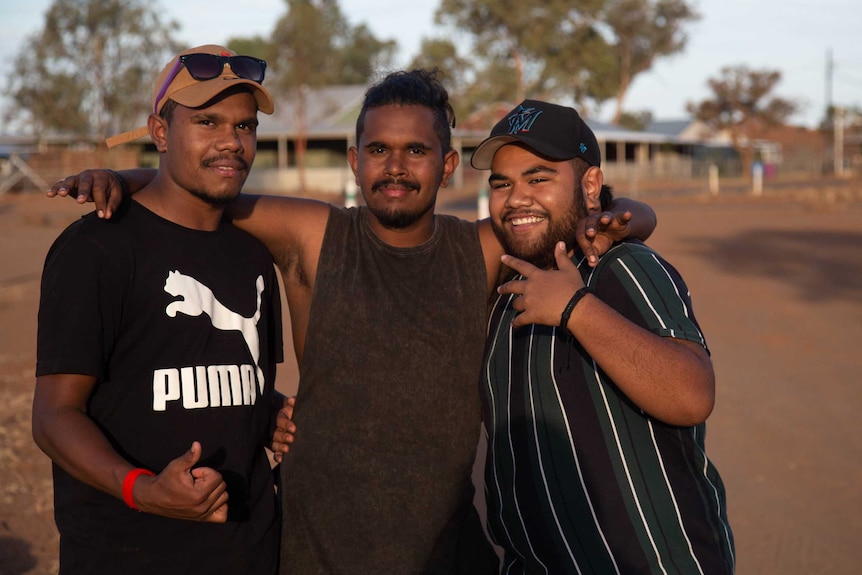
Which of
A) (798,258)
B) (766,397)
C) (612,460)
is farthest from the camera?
(798,258)

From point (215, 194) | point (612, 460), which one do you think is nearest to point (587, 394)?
point (612, 460)

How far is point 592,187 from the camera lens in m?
2.82

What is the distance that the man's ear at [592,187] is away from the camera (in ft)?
9.18

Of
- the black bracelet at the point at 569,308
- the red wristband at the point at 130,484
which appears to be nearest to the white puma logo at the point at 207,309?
the red wristband at the point at 130,484

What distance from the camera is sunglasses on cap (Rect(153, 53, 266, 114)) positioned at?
2.80 m

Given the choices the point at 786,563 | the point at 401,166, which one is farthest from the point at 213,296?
the point at 786,563

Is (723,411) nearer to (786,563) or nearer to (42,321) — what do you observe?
(786,563)

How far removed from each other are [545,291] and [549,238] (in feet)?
1.36

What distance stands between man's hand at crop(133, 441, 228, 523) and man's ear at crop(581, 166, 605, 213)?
1.31 m

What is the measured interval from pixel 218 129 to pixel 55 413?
37.5 inches

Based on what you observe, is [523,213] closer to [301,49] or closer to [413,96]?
[413,96]

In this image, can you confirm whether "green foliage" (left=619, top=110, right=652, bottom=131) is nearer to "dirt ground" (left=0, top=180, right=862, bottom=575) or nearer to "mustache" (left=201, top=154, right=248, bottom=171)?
"dirt ground" (left=0, top=180, right=862, bottom=575)

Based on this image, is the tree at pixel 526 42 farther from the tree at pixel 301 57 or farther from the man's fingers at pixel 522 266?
the man's fingers at pixel 522 266

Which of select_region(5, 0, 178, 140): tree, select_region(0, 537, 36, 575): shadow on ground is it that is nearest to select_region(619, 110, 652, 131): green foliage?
select_region(5, 0, 178, 140): tree
